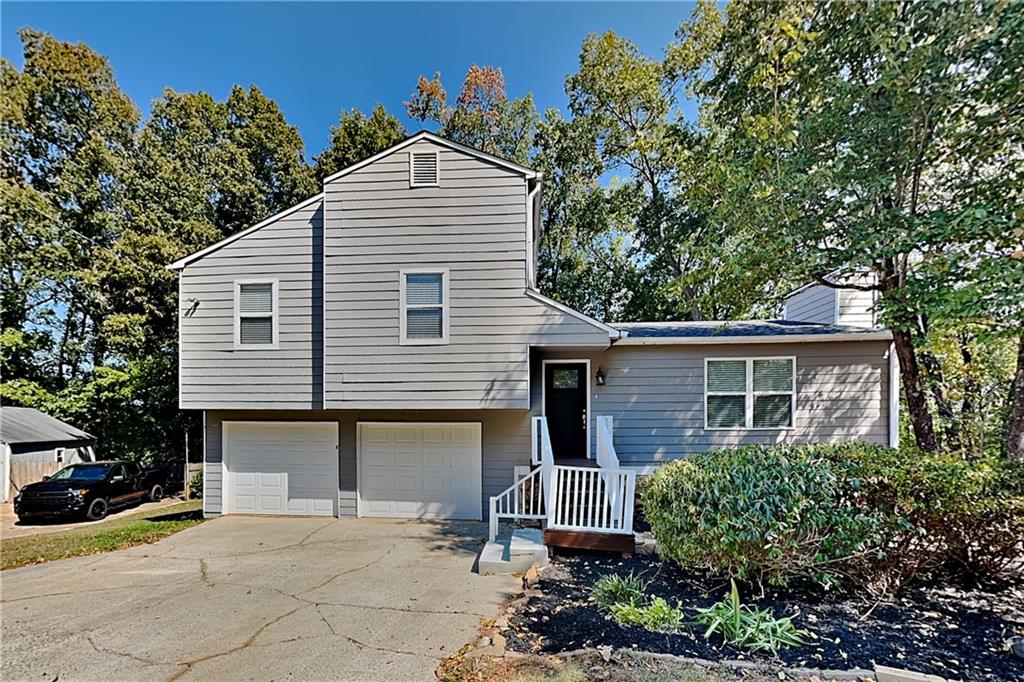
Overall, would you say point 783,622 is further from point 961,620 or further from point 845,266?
point 845,266

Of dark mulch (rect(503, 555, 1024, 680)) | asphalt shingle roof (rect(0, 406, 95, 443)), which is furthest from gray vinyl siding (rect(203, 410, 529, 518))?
asphalt shingle roof (rect(0, 406, 95, 443))

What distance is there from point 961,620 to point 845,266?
17.6 feet

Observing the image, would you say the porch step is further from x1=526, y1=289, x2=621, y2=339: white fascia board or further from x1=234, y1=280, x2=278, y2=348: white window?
x1=234, y1=280, x2=278, y2=348: white window

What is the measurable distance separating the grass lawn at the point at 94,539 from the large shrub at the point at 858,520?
8.90 metres

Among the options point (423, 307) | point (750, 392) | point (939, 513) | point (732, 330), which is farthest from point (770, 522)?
point (732, 330)

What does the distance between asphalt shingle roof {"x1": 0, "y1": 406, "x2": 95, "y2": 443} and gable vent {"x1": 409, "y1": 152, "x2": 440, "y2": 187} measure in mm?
14627

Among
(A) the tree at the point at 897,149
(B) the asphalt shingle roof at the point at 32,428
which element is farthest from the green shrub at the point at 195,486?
(A) the tree at the point at 897,149

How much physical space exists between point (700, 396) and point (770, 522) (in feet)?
16.8

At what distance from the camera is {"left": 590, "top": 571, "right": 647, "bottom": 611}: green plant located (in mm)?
4352

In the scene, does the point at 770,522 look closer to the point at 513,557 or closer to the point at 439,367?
the point at 513,557

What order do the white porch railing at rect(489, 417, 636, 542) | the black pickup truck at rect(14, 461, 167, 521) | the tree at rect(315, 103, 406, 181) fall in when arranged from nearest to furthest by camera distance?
the white porch railing at rect(489, 417, 636, 542)
the black pickup truck at rect(14, 461, 167, 521)
the tree at rect(315, 103, 406, 181)

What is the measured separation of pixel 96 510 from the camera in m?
11.3

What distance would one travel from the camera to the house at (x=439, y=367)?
26.7ft

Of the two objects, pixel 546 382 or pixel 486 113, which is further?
pixel 486 113
